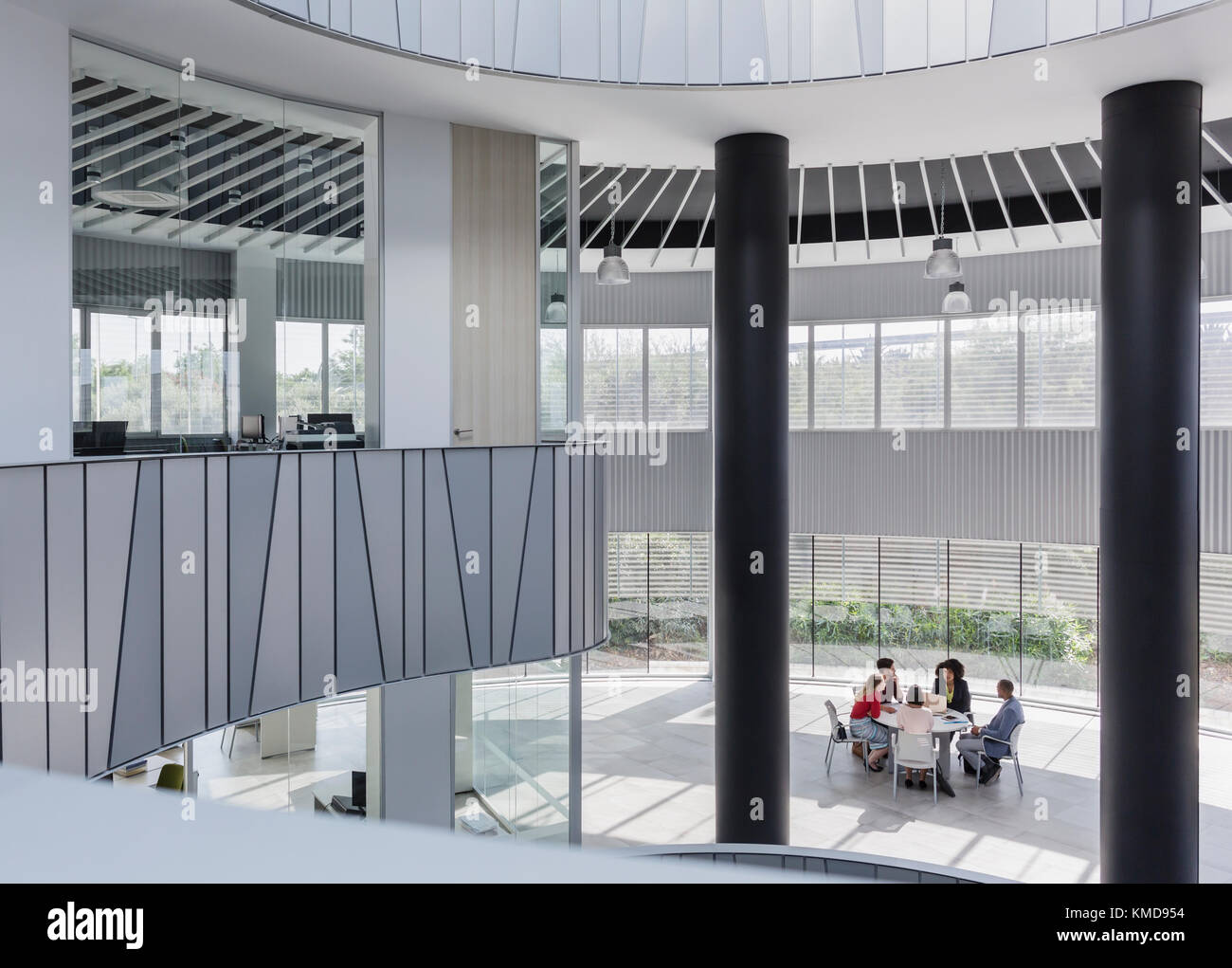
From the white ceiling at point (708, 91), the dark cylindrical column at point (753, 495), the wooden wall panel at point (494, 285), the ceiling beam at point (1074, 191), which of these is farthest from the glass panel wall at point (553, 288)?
the ceiling beam at point (1074, 191)

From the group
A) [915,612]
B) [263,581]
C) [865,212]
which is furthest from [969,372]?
[263,581]

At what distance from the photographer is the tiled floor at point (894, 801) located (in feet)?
31.8

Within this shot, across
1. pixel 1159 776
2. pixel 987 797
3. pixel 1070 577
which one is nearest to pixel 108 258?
pixel 1159 776

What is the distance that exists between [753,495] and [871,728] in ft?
16.1

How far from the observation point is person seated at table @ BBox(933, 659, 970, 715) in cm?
1272

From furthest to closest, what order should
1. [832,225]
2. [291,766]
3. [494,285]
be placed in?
1. [832,225]
2. [494,285]
3. [291,766]

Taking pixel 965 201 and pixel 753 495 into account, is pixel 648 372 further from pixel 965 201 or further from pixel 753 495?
pixel 753 495

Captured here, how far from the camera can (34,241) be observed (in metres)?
6.30

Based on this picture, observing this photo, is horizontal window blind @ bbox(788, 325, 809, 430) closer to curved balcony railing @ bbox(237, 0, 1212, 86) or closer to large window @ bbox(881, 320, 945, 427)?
large window @ bbox(881, 320, 945, 427)

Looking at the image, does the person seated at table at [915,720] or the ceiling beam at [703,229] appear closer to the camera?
the person seated at table at [915,720]

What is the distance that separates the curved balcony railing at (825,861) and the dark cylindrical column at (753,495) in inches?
64.6

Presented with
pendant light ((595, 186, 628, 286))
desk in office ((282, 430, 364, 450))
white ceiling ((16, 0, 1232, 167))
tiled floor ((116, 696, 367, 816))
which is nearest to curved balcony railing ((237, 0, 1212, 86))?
white ceiling ((16, 0, 1232, 167))

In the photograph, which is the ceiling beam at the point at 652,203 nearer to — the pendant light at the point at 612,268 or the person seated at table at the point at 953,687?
A: the pendant light at the point at 612,268

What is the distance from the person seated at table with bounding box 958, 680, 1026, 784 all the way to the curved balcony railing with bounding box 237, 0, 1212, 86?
771 cm
